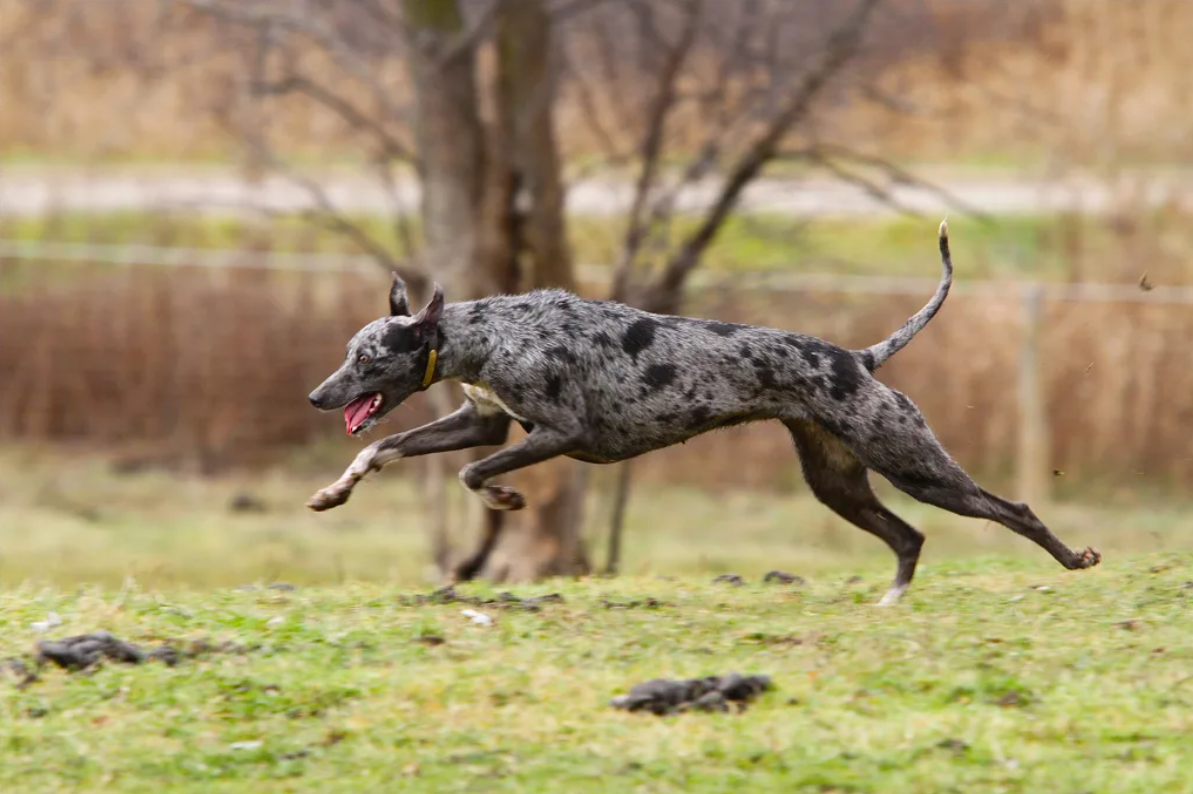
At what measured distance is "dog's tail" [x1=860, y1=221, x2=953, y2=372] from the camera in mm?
8008

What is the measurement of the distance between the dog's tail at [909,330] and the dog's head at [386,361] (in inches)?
74.1

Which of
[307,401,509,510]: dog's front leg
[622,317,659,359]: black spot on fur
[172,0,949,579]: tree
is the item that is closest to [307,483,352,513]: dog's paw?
[307,401,509,510]: dog's front leg

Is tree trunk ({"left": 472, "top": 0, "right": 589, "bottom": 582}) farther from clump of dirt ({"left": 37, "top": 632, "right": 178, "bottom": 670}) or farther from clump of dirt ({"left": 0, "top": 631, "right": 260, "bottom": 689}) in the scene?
clump of dirt ({"left": 37, "top": 632, "right": 178, "bottom": 670})

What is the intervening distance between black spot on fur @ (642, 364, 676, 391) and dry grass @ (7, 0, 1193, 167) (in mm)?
8729

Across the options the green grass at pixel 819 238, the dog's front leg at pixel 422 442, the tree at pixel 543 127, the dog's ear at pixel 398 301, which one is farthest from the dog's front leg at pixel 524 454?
the green grass at pixel 819 238

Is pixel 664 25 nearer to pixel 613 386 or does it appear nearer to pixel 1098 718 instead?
pixel 613 386

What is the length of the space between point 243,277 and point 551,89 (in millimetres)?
6278

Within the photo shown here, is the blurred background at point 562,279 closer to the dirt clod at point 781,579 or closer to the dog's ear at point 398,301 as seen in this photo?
the dirt clod at point 781,579

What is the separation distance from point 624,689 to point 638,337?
2.03 m

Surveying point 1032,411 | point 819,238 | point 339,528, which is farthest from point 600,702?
point 819,238

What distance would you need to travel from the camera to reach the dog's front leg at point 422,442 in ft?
24.9

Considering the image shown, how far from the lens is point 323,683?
632 cm

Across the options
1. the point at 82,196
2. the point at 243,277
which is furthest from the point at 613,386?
the point at 82,196

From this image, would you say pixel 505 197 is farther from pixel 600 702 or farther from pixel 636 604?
pixel 600 702
